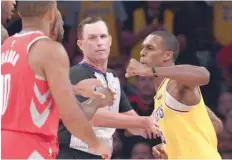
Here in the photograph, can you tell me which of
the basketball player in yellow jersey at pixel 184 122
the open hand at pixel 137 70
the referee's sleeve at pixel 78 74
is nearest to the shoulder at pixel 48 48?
the open hand at pixel 137 70

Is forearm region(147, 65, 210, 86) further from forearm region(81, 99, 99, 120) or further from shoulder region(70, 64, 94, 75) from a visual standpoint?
shoulder region(70, 64, 94, 75)

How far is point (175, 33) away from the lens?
702 centimetres

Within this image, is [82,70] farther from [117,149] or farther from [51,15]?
[117,149]

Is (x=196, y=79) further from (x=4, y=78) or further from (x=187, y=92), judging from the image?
(x=4, y=78)

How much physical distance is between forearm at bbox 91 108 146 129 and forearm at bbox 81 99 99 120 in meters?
0.58

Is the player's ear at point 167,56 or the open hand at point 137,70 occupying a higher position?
the open hand at point 137,70

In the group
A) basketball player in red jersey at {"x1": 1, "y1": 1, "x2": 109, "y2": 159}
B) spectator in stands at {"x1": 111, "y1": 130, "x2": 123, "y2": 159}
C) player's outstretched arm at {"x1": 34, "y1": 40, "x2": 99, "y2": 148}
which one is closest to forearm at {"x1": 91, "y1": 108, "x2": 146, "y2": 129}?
basketball player in red jersey at {"x1": 1, "y1": 1, "x2": 109, "y2": 159}

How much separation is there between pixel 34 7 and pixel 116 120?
51.5 inches

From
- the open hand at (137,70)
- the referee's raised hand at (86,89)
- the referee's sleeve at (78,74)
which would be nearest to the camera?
the referee's raised hand at (86,89)

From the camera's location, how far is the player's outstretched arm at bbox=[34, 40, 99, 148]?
334cm

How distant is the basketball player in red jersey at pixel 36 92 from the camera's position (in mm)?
3354

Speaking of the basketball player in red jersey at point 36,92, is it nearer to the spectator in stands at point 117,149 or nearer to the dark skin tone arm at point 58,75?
the dark skin tone arm at point 58,75

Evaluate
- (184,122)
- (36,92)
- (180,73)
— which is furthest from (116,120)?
(36,92)

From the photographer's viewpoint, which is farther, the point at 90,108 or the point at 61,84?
the point at 90,108
